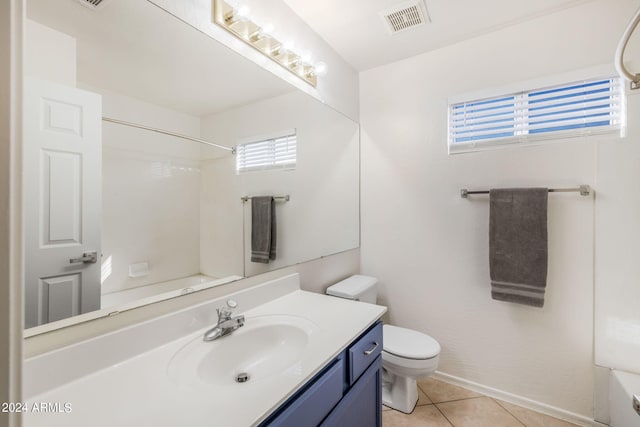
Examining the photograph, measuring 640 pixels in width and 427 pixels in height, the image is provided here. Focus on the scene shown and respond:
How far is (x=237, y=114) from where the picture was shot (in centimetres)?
133

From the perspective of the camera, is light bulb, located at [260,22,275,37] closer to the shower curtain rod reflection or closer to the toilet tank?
the shower curtain rod reflection

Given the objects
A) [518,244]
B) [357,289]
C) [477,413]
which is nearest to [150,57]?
[357,289]

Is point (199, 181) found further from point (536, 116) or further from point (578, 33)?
point (578, 33)

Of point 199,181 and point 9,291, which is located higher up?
point 199,181

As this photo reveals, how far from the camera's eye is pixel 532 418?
170 cm

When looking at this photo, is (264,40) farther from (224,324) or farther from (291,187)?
(224,324)

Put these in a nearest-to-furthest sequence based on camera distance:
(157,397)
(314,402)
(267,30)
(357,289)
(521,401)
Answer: (157,397), (314,402), (267,30), (521,401), (357,289)

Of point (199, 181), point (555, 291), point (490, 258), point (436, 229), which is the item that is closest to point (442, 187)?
point (436, 229)

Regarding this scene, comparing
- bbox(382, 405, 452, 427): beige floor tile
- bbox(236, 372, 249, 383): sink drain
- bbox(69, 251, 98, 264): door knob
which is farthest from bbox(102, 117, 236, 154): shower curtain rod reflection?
bbox(382, 405, 452, 427): beige floor tile

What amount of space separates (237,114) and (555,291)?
2042mm

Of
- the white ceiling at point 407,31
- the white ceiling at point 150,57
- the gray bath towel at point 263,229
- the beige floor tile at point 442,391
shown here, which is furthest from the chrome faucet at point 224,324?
→ the white ceiling at point 407,31

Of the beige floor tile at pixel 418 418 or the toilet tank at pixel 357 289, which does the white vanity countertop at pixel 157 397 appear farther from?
the beige floor tile at pixel 418 418

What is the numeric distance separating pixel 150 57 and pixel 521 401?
8.82 ft

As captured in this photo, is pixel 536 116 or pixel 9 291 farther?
pixel 536 116
